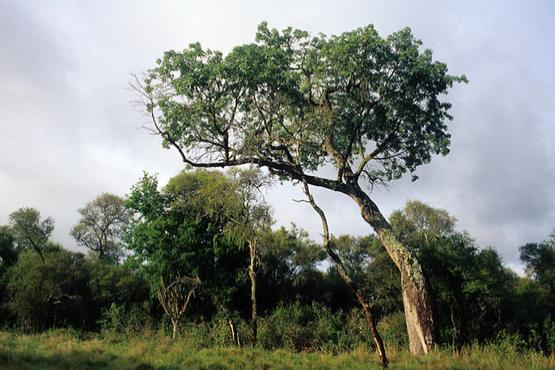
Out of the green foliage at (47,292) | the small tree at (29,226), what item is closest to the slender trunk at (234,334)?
the green foliage at (47,292)

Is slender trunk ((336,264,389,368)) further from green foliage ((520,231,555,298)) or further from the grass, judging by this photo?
green foliage ((520,231,555,298))

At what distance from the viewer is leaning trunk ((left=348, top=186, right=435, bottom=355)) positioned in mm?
15461

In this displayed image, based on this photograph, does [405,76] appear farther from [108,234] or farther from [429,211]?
[108,234]

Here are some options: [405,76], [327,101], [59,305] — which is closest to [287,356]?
[327,101]

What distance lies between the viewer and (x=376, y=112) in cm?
1911

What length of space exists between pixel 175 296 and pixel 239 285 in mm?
3559

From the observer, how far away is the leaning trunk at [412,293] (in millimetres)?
15461

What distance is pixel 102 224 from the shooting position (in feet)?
166

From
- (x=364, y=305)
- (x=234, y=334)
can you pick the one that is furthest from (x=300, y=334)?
(x=364, y=305)

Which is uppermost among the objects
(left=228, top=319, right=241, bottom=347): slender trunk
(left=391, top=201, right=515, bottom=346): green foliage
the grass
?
(left=391, top=201, right=515, bottom=346): green foliage

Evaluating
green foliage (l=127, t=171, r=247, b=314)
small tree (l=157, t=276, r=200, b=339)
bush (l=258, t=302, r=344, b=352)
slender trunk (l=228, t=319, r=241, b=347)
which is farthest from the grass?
green foliage (l=127, t=171, r=247, b=314)

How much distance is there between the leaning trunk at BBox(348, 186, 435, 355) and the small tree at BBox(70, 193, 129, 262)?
38.3 metres

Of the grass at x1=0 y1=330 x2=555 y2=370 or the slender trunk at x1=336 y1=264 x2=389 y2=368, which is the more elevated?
the slender trunk at x1=336 y1=264 x2=389 y2=368

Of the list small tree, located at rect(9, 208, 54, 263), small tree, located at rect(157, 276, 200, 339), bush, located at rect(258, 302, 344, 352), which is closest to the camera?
bush, located at rect(258, 302, 344, 352)
